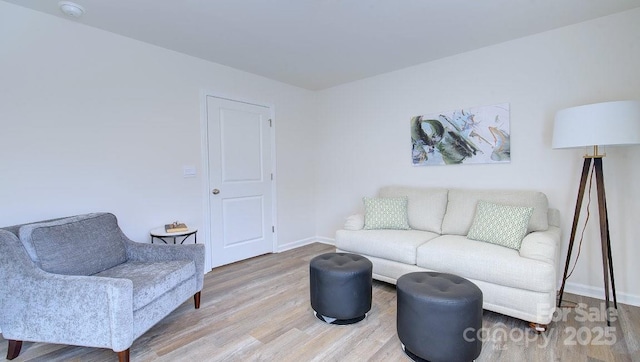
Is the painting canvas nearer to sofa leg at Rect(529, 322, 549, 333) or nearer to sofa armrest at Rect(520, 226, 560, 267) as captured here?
sofa armrest at Rect(520, 226, 560, 267)

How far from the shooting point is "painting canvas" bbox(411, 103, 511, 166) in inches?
116

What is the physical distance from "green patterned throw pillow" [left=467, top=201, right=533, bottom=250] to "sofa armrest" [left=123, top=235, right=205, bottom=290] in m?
2.31

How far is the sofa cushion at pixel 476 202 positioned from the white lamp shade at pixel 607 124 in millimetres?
637

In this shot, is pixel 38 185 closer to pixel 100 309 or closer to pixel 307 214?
pixel 100 309

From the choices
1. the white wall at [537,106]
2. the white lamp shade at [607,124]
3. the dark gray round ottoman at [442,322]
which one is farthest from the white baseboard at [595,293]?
the dark gray round ottoman at [442,322]

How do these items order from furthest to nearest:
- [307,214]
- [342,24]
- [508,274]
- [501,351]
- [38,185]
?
[307,214], [342,24], [38,185], [508,274], [501,351]

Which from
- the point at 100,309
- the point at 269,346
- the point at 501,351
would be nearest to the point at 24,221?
the point at 100,309

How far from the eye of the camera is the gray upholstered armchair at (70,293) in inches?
64.1

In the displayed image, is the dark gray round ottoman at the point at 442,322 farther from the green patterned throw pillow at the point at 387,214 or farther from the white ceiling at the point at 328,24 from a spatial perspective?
the white ceiling at the point at 328,24

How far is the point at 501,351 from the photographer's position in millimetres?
1823

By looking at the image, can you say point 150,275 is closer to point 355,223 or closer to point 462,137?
point 355,223

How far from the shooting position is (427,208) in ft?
10.2

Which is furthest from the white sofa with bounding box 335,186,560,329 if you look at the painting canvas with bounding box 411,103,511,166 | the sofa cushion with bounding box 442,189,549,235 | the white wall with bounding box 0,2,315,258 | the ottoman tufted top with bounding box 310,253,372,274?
the white wall with bounding box 0,2,315,258

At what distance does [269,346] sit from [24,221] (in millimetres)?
2017
